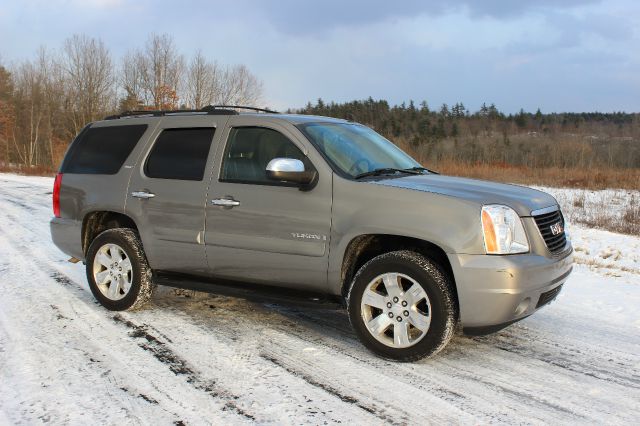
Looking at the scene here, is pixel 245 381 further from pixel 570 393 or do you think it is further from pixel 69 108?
pixel 69 108

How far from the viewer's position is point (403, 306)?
161 inches

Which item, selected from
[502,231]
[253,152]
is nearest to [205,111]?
[253,152]

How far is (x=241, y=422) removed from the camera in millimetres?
3176

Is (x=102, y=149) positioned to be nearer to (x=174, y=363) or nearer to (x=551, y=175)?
(x=174, y=363)

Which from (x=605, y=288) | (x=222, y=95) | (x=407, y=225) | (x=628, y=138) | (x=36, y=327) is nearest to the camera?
(x=407, y=225)

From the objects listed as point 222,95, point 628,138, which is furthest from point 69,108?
point 628,138

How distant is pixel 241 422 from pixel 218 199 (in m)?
2.12

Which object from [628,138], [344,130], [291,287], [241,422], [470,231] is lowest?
[241,422]

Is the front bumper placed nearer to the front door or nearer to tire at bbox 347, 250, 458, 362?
tire at bbox 347, 250, 458, 362

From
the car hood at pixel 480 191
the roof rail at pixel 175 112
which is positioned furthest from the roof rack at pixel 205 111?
the car hood at pixel 480 191

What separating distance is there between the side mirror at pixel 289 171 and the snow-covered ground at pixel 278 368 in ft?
4.39

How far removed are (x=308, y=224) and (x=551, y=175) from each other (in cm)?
2510

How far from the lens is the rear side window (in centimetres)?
563

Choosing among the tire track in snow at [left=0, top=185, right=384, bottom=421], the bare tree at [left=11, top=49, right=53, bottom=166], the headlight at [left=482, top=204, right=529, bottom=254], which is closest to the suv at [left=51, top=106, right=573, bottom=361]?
the headlight at [left=482, top=204, right=529, bottom=254]
